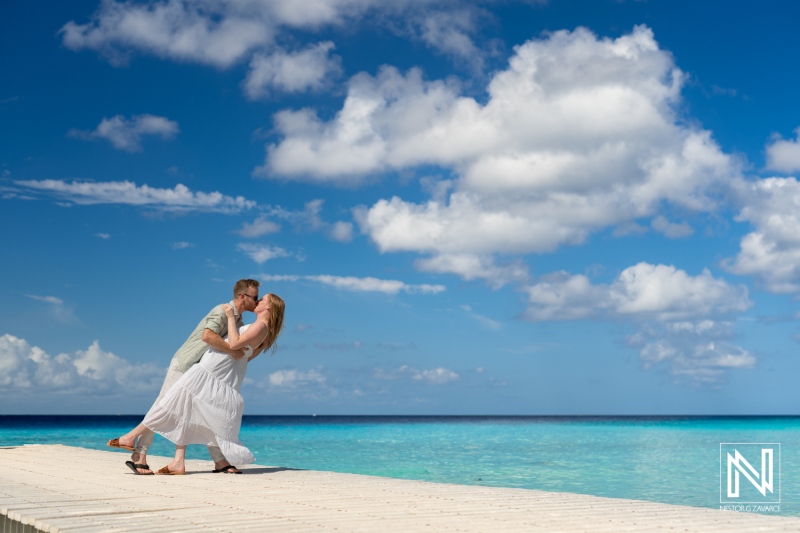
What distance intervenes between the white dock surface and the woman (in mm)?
422

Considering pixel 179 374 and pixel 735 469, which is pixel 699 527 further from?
pixel 735 469

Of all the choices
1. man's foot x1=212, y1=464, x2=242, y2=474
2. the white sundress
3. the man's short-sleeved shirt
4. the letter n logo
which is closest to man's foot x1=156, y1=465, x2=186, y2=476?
the white sundress

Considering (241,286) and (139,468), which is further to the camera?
(241,286)

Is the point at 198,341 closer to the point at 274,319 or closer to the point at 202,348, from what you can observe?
the point at 202,348

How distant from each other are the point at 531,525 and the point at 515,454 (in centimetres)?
2203

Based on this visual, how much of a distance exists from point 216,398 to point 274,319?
1138 mm

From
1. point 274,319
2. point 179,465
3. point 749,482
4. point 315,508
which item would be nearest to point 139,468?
point 179,465

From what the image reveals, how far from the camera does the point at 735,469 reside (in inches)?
818

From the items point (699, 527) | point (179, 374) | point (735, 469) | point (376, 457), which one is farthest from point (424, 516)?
point (376, 457)

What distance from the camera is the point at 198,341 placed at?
9.32 metres

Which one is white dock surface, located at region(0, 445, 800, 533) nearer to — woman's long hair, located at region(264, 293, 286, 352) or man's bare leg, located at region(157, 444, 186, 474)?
man's bare leg, located at region(157, 444, 186, 474)

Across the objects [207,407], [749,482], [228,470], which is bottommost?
[749,482]

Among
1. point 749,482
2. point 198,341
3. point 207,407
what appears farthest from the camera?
point 749,482

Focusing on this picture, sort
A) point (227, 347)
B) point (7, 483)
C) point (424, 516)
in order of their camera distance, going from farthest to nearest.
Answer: point (227, 347), point (7, 483), point (424, 516)
